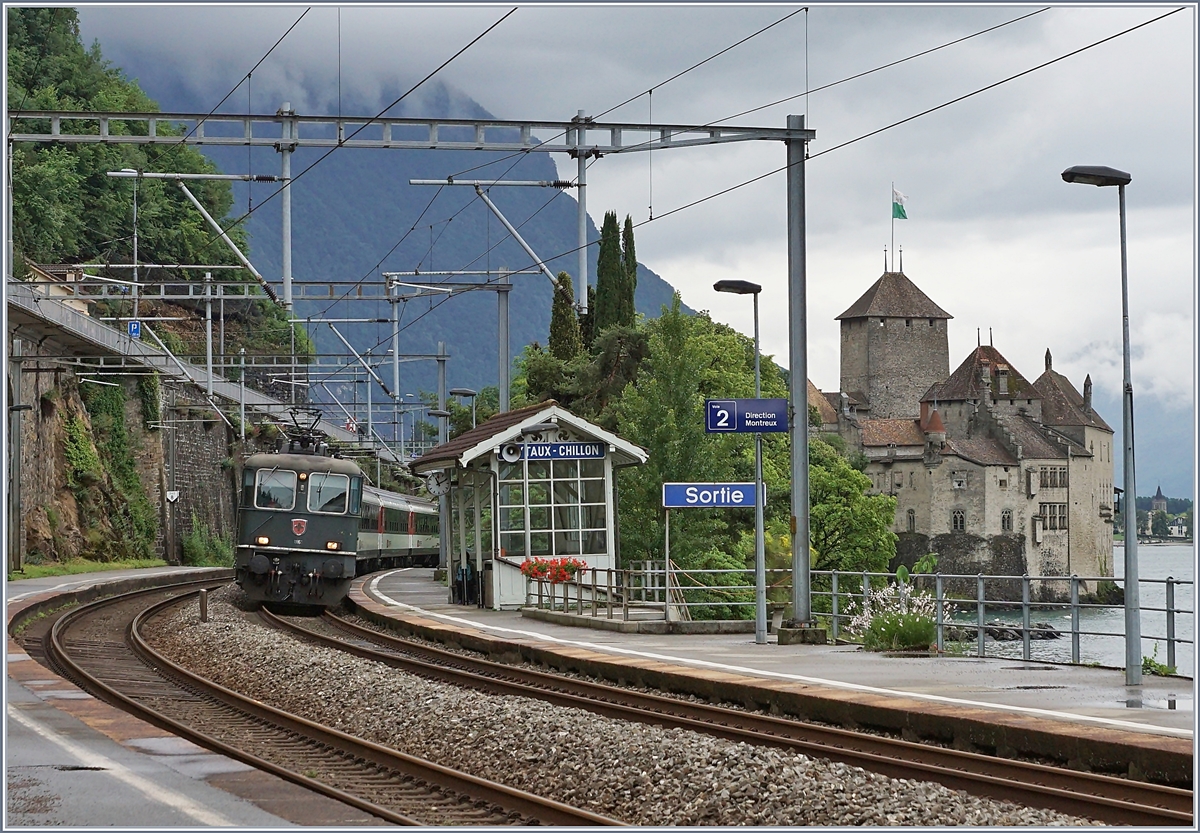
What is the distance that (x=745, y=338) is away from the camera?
2884 inches

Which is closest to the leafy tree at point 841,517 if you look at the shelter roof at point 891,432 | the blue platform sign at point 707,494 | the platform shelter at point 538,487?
the platform shelter at point 538,487

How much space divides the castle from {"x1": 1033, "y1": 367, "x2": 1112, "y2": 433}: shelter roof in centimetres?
14

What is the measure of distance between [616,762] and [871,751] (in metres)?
2.40

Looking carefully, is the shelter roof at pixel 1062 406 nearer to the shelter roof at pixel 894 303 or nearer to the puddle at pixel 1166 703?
the shelter roof at pixel 894 303

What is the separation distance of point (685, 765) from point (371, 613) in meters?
19.1

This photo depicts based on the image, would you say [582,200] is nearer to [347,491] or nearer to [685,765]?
[347,491]

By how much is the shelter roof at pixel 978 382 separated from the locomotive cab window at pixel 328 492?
120 meters

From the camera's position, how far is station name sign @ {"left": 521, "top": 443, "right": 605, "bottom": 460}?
90.0ft

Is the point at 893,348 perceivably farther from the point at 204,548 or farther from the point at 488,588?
the point at 488,588

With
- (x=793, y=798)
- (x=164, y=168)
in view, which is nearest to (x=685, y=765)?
(x=793, y=798)

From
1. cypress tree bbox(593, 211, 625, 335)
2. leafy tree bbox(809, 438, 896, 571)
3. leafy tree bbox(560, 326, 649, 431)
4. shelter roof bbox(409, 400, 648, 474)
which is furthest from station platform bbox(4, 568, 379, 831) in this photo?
leafy tree bbox(809, 438, 896, 571)

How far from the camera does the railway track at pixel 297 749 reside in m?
10.0

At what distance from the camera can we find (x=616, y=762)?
37.1 ft

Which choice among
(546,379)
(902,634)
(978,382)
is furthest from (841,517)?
(978,382)
